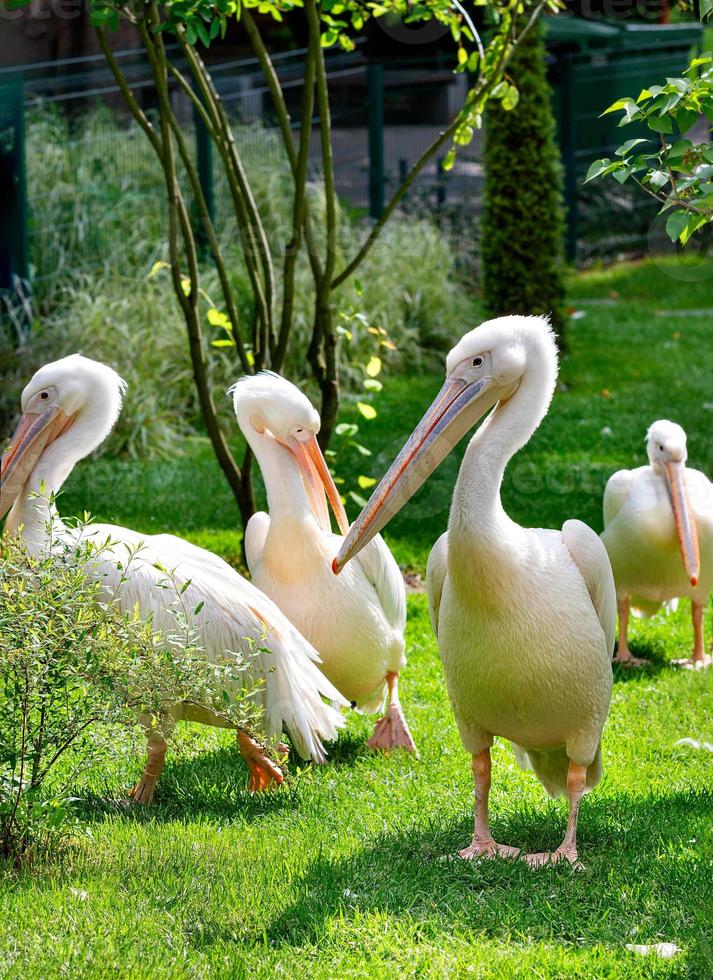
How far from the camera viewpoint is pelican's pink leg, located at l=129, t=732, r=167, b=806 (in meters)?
4.01

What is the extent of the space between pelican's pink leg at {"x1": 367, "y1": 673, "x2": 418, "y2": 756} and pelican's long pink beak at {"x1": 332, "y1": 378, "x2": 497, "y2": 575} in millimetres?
1265

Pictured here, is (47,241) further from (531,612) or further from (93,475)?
(531,612)

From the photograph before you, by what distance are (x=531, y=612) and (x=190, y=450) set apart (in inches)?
223

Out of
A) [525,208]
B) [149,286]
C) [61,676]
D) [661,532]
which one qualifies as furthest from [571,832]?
[525,208]

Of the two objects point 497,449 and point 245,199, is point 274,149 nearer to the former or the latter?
point 245,199

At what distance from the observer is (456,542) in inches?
134

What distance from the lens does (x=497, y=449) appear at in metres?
3.47

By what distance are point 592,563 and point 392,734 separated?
1.25 metres

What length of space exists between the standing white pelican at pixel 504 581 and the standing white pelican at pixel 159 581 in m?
0.70

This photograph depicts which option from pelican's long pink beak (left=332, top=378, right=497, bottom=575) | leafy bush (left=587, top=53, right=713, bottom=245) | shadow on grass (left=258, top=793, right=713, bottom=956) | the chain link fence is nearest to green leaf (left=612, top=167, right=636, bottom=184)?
leafy bush (left=587, top=53, right=713, bottom=245)

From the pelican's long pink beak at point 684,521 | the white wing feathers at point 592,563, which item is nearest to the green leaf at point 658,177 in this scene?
the white wing feathers at point 592,563

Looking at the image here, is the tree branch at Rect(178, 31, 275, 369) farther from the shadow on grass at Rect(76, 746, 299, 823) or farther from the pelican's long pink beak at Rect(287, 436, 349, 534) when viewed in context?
the shadow on grass at Rect(76, 746, 299, 823)

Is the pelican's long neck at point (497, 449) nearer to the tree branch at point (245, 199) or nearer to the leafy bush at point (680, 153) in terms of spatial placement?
the leafy bush at point (680, 153)

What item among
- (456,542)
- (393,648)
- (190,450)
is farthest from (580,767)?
(190,450)
